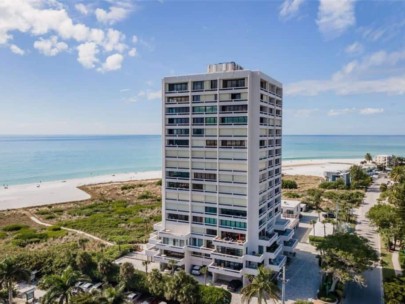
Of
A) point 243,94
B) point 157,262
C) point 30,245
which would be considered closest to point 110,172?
point 30,245

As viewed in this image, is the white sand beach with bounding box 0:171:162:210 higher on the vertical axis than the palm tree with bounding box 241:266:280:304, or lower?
lower

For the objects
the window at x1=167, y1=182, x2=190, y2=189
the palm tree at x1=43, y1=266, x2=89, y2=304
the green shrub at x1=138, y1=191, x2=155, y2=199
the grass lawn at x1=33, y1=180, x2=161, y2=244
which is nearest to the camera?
the palm tree at x1=43, y1=266, x2=89, y2=304

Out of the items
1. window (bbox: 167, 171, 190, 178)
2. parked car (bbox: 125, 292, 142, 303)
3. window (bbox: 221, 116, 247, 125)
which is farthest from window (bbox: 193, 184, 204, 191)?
parked car (bbox: 125, 292, 142, 303)

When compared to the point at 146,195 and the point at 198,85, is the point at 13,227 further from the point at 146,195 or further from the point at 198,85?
the point at 198,85

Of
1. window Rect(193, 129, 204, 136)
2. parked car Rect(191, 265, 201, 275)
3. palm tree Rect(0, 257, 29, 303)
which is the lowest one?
parked car Rect(191, 265, 201, 275)

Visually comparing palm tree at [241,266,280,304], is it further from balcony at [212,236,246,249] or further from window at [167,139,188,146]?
window at [167,139,188,146]

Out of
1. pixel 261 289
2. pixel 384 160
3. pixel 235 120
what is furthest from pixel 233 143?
pixel 384 160
